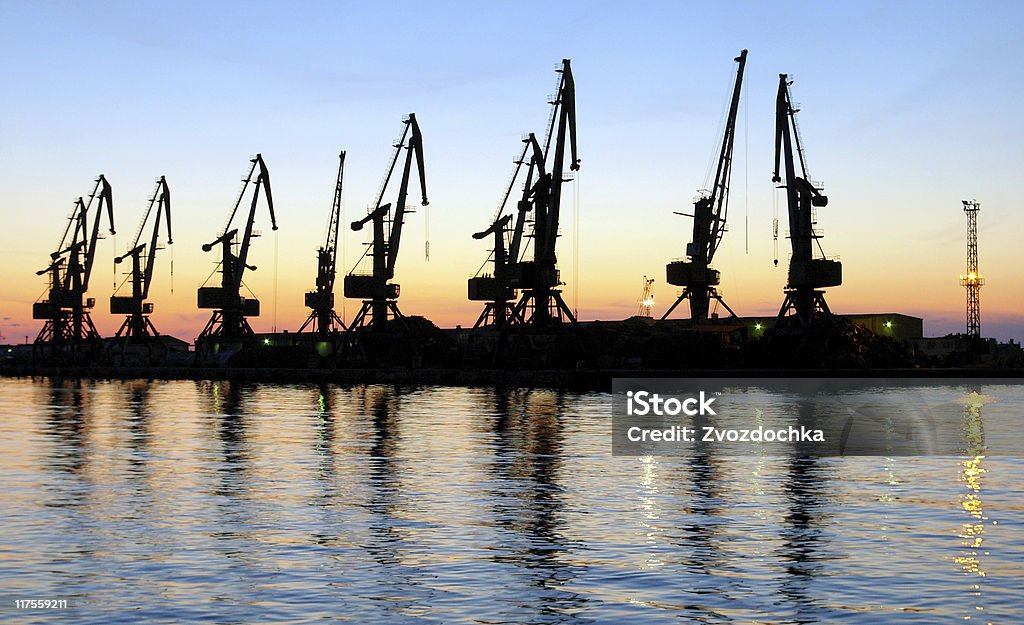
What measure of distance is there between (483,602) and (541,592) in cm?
124

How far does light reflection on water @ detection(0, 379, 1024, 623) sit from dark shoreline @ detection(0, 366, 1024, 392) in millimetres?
66118

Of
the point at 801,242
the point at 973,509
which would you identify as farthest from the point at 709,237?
the point at 973,509

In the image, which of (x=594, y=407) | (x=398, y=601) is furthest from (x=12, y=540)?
(x=594, y=407)

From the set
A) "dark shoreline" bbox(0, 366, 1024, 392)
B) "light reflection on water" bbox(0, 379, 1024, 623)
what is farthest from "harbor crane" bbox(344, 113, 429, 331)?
"light reflection on water" bbox(0, 379, 1024, 623)

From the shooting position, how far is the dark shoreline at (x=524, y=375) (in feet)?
385

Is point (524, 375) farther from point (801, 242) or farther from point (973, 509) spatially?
point (973, 509)

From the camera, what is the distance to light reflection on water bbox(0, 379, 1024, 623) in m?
19.2

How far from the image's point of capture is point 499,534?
25797 mm

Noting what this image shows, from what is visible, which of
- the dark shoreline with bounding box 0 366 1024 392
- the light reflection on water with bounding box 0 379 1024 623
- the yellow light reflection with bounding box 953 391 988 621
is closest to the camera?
the light reflection on water with bounding box 0 379 1024 623

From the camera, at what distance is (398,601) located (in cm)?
1927

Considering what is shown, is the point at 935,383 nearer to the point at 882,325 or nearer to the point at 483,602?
the point at 882,325

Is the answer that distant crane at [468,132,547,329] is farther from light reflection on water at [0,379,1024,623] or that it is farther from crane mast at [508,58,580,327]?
light reflection on water at [0,379,1024,623]

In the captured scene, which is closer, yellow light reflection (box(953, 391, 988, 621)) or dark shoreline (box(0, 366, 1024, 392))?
yellow light reflection (box(953, 391, 988, 621))

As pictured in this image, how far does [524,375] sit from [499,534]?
9273cm
